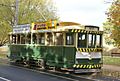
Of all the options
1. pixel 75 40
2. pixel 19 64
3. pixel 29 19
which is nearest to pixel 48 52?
pixel 75 40

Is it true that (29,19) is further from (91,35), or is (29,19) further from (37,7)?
(91,35)

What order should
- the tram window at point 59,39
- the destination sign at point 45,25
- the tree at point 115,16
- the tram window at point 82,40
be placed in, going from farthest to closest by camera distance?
the destination sign at point 45,25 → the tram window at point 59,39 → the tram window at point 82,40 → the tree at point 115,16

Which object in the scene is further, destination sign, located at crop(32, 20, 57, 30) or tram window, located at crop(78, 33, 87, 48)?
destination sign, located at crop(32, 20, 57, 30)

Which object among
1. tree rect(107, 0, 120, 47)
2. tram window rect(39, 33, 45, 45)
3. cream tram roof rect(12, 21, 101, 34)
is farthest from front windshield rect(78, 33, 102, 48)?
tram window rect(39, 33, 45, 45)

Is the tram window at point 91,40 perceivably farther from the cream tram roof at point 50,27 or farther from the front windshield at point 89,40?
the cream tram roof at point 50,27

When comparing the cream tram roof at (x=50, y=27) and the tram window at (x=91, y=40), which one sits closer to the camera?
the cream tram roof at (x=50, y=27)

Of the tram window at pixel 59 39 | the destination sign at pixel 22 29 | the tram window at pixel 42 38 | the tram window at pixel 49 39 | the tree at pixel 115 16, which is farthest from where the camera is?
the destination sign at pixel 22 29

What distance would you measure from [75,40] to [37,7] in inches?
923

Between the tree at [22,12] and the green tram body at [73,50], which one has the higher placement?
the tree at [22,12]

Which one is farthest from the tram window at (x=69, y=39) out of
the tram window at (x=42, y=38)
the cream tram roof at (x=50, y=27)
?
the tram window at (x=42, y=38)

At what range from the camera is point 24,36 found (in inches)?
990

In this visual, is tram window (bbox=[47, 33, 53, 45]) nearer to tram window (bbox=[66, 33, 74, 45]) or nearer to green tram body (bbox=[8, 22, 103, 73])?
green tram body (bbox=[8, 22, 103, 73])

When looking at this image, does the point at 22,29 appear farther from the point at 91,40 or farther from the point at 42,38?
the point at 91,40

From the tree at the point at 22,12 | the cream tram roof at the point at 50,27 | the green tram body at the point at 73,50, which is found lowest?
the green tram body at the point at 73,50
